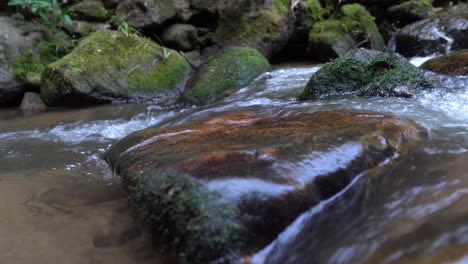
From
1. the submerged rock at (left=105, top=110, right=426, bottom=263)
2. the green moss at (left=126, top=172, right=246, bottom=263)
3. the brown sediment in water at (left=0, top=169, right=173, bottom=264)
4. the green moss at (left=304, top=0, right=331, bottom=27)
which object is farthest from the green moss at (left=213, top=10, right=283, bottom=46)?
the green moss at (left=126, top=172, right=246, bottom=263)

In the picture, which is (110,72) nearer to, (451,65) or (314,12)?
(451,65)

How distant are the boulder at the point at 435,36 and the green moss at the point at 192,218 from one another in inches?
295

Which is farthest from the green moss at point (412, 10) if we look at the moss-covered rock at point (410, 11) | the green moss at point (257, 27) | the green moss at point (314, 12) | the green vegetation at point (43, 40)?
the green vegetation at point (43, 40)

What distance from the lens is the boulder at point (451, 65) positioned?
15.4ft

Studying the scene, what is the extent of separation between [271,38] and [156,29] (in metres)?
2.32

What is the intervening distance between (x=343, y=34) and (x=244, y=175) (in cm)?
677

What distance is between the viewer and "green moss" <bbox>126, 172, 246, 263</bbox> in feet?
5.16

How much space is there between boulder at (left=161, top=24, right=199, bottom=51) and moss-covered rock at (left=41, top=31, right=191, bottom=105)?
3.43 feet

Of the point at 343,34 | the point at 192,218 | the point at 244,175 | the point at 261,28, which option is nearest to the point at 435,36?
the point at 343,34

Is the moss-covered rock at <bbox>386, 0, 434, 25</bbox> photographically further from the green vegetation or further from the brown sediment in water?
the brown sediment in water

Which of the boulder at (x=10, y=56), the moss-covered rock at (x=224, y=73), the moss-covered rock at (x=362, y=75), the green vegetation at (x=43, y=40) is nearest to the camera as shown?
the moss-covered rock at (x=362, y=75)

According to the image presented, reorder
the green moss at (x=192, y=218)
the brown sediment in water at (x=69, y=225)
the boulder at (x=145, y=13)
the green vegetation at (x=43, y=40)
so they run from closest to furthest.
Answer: the green moss at (x=192, y=218)
the brown sediment in water at (x=69, y=225)
the green vegetation at (x=43, y=40)
the boulder at (x=145, y=13)

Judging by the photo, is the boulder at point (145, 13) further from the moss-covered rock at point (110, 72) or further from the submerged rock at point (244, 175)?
the submerged rock at point (244, 175)

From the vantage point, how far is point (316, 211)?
182 cm
